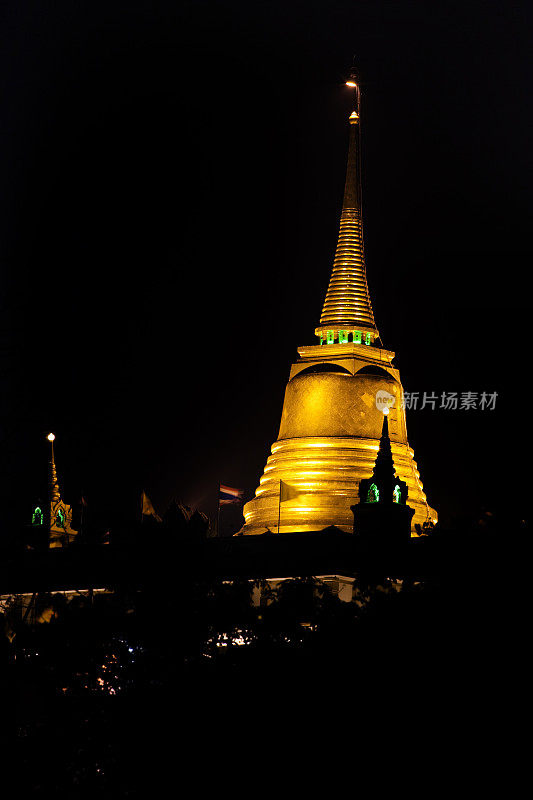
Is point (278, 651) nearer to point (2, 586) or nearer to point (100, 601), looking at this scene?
point (100, 601)

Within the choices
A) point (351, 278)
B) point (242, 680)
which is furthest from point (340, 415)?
point (242, 680)

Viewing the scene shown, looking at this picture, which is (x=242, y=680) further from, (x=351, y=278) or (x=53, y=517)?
(x=351, y=278)

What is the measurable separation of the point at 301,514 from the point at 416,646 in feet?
73.9

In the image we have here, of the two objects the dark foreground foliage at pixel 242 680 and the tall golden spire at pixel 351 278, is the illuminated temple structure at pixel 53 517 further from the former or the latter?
the dark foreground foliage at pixel 242 680

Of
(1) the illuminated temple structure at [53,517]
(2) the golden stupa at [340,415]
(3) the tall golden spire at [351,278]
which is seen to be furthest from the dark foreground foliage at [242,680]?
(3) the tall golden spire at [351,278]

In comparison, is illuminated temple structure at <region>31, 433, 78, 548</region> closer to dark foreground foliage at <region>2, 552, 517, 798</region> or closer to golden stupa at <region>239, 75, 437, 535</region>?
golden stupa at <region>239, 75, 437, 535</region>

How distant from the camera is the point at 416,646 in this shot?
42.7m

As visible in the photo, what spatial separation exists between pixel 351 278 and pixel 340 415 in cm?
481

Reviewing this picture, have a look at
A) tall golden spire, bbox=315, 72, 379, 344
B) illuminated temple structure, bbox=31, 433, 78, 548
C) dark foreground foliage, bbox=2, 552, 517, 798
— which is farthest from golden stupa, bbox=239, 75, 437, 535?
dark foreground foliage, bbox=2, 552, 517, 798

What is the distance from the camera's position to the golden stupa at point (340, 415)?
215 ft

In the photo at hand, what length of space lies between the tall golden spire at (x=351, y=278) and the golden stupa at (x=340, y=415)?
0.03 metres

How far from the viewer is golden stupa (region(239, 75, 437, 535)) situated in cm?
6556

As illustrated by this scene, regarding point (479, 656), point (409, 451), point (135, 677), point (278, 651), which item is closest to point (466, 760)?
point (479, 656)

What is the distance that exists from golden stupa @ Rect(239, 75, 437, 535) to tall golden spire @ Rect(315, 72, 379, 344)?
3 centimetres
